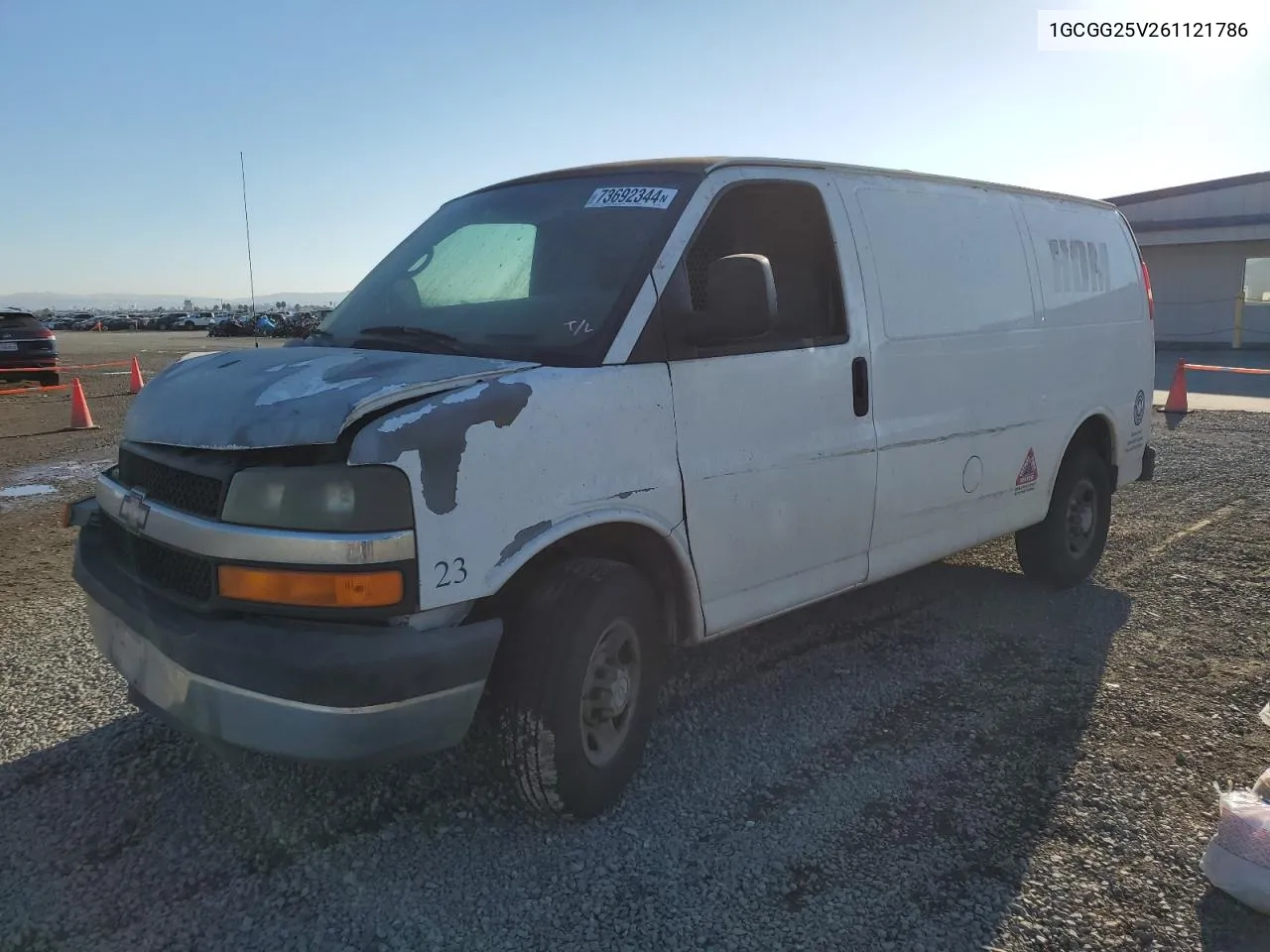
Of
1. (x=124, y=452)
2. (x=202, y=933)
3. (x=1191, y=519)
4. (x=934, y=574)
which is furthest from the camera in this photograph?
(x=1191, y=519)

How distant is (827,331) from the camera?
3.96m

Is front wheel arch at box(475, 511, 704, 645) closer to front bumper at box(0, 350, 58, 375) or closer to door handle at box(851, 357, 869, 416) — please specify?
door handle at box(851, 357, 869, 416)

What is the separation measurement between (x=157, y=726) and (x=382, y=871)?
138cm

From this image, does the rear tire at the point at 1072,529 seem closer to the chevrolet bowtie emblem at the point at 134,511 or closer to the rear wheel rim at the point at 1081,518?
the rear wheel rim at the point at 1081,518

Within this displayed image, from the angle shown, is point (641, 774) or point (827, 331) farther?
point (827, 331)

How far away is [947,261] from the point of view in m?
4.62

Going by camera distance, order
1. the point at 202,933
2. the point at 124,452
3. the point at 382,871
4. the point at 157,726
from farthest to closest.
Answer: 1. the point at 157,726
2. the point at 124,452
3. the point at 382,871
4. the point at 202,933

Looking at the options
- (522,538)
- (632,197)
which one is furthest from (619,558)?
(632,197)

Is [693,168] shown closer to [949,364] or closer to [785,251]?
[785,251]

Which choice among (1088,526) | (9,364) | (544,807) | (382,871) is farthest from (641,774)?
(9,364)

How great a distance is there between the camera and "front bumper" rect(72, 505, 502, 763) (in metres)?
Result: 2.54

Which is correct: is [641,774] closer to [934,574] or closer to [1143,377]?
[934,574]

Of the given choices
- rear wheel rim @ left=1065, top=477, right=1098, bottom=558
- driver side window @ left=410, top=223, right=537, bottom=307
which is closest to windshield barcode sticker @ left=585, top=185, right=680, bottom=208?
driver side window @ left=410, top=223, right=537, bottom=307

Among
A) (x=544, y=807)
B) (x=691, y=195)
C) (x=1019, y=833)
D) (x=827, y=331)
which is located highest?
(x=691, y=195)
